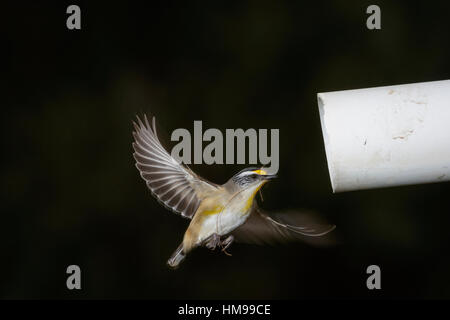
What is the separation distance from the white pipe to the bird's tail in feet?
1.44

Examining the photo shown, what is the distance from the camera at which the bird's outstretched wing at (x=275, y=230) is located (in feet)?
3.40

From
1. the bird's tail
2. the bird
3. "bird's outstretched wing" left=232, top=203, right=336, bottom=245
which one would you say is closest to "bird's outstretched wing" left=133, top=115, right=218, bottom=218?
the bird

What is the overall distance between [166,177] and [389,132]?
379 mm

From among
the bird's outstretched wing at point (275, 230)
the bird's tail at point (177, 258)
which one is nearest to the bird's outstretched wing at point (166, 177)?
the bird's outstretched wing at point (275, 230)

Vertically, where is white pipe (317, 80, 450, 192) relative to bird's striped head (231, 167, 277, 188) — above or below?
above

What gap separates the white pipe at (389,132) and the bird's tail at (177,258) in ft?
1.44

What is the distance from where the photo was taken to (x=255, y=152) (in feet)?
3.73

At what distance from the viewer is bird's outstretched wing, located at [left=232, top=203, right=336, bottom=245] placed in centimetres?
104

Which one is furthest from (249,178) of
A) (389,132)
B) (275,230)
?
(389,132)

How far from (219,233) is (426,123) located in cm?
40

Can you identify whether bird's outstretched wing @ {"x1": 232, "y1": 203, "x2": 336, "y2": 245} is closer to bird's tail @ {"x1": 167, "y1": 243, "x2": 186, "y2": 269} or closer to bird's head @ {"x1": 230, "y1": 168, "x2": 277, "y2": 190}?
bird's head @ {"x1": 230, "y1": 168, "x2": 277, "y2": 190}

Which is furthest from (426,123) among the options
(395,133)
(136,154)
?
(136,154)

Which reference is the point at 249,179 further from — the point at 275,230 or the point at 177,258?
the point at 177,258

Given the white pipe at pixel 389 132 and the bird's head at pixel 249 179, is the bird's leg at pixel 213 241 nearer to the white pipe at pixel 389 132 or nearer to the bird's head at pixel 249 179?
the bird's head at pixel 249 179
